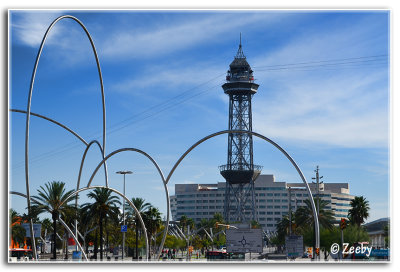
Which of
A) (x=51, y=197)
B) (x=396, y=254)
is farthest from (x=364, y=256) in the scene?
(x=51, y=197)

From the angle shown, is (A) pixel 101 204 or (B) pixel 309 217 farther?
(B) pixel 309 217

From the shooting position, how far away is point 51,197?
2724 inches

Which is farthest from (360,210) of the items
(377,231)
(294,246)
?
(294,246)

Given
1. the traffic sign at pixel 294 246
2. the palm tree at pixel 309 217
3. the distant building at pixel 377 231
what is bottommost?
the traffic sign at pixel 294 246

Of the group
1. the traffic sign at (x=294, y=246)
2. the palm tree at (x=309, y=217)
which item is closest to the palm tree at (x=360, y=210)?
the palm tree at (x=309, y=217)

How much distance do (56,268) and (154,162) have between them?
118ft

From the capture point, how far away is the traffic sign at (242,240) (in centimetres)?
7319

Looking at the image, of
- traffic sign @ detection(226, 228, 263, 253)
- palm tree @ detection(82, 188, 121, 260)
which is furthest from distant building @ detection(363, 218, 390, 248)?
palm tree @ detection(82, 188, 121, 260)

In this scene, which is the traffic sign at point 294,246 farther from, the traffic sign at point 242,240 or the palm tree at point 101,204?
the palm tree at point 101,204

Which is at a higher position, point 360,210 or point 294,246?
point 360,210

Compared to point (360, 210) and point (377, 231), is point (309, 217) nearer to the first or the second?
point (360, 210)

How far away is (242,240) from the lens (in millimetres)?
73938

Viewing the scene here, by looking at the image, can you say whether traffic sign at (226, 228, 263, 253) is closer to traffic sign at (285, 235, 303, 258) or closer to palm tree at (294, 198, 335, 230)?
traffic sign at (285, 235, 303, 258)

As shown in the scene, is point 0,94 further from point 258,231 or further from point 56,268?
point 258,231
